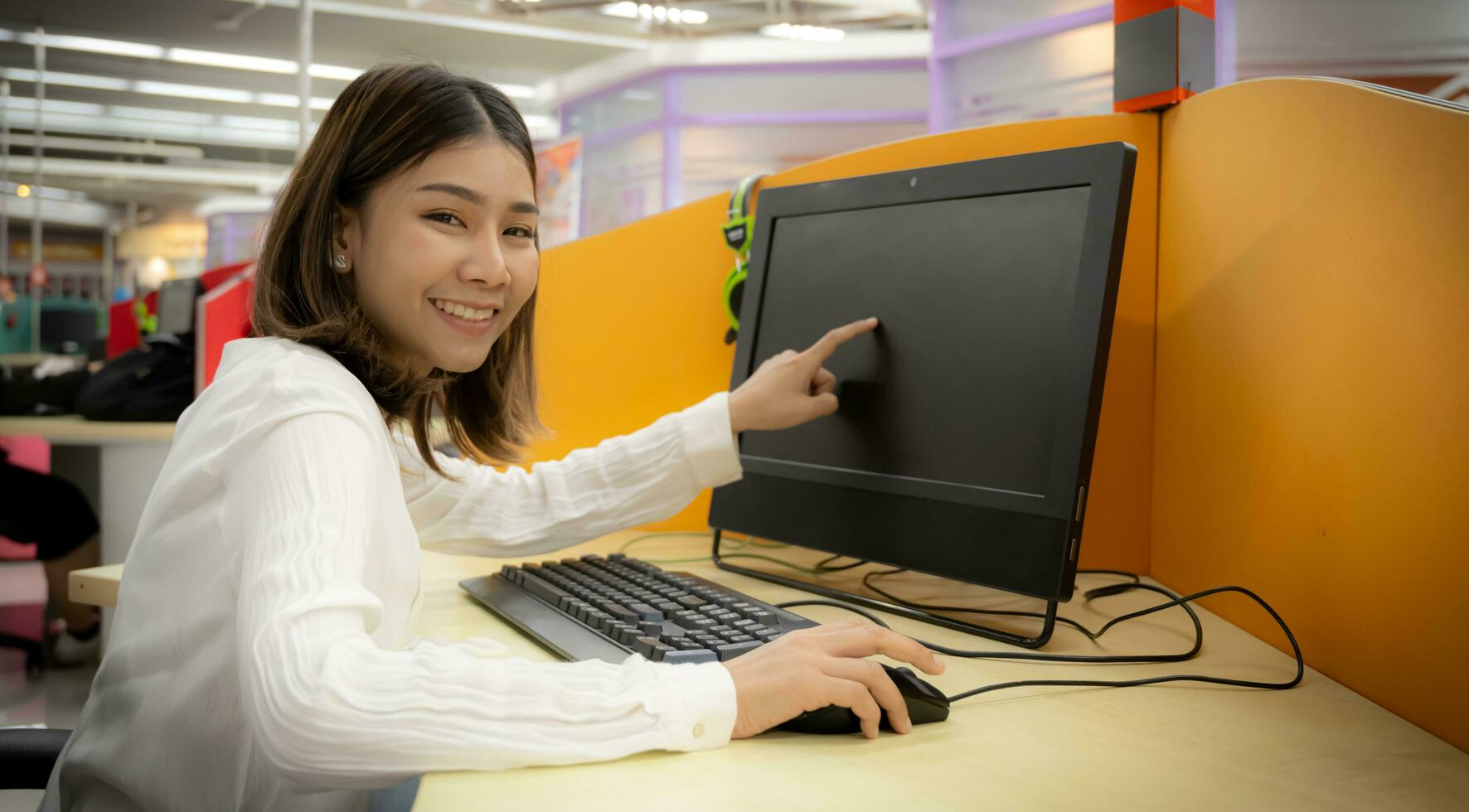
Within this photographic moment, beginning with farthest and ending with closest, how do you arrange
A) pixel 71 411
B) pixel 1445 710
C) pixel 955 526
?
1. pixel 71 411
2. pixel 955 526
3. pixel 1445 710

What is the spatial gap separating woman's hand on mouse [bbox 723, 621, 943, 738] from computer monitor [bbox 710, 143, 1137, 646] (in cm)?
24

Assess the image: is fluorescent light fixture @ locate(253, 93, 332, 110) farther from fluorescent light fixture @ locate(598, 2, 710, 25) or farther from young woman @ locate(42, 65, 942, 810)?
young woman @ locate(42, 65, 942, 810)

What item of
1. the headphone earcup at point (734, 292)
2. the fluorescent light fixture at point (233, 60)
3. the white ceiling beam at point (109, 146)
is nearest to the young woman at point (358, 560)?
the headphone earcup at point (734, 292)

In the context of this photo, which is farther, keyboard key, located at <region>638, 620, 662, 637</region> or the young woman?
keyboard key, located at <region>638, 620, 662, 637</region>

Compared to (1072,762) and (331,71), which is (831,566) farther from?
(331,71)

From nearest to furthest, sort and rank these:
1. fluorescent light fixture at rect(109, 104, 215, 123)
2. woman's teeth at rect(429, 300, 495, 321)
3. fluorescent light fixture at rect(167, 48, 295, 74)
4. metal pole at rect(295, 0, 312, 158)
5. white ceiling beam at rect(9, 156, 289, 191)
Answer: woman's teeth at rect(429, 300, 495, 321), metal pole at rect(295, 0, 312, 158), fluorescent light fixture at rect(167, 48, 295, 74), fluorescent light fixture at rect(109, 104, 215, 123), white ceiling beam at rect(9, 156, 289, 191)

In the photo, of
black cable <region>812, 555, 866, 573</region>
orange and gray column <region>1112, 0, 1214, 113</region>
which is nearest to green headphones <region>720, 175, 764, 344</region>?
black cable <region>812, 555, 866, 573</region>

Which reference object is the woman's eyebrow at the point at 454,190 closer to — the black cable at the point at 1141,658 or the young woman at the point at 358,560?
the young woman at the point at 358,560

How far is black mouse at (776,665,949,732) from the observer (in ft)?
2.00

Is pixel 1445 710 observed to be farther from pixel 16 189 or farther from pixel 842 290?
pixel 16 189

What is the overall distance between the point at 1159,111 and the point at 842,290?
38 cm

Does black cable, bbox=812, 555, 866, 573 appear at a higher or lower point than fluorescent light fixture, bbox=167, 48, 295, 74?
lower

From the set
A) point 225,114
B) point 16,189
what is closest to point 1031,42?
point 225,114

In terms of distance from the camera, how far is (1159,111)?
1.07m
